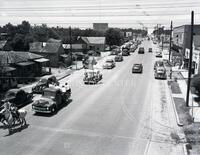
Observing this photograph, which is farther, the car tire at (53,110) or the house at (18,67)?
the house at (18,67)

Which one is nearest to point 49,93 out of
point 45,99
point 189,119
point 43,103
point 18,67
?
point 45,99

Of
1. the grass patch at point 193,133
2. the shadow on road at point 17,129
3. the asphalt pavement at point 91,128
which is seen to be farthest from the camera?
the shadow on road at point 17,129

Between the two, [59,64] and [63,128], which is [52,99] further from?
[59,64]

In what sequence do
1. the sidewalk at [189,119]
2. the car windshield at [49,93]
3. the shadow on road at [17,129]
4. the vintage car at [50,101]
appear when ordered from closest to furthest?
the sidewalk at [189,119] < the shadow on road at [17,129] < the vintage car at [50,101] < the car windshield at [49,93]

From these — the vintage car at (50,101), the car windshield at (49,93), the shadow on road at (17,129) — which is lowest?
the shadow on road at (17,129)

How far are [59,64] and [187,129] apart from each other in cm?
3799

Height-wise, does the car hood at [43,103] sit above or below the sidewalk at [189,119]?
above

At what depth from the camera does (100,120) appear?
20812 millimetres

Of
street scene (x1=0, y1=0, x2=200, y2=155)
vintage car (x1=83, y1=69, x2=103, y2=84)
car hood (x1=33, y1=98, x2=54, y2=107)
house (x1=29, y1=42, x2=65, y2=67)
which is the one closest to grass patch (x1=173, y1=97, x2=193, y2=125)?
street scene (x1=0, y1=0, x2=200, y2=155)

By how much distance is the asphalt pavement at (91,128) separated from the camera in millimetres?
15570

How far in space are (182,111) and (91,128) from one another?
28.9ft

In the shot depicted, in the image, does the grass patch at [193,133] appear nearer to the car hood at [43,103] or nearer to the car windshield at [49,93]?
the car hood at [43,103]

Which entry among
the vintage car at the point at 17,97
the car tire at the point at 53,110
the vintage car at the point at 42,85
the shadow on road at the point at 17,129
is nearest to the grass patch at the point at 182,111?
the car tire at the point at 53,110

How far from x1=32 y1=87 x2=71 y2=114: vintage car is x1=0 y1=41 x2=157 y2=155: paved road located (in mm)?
574
